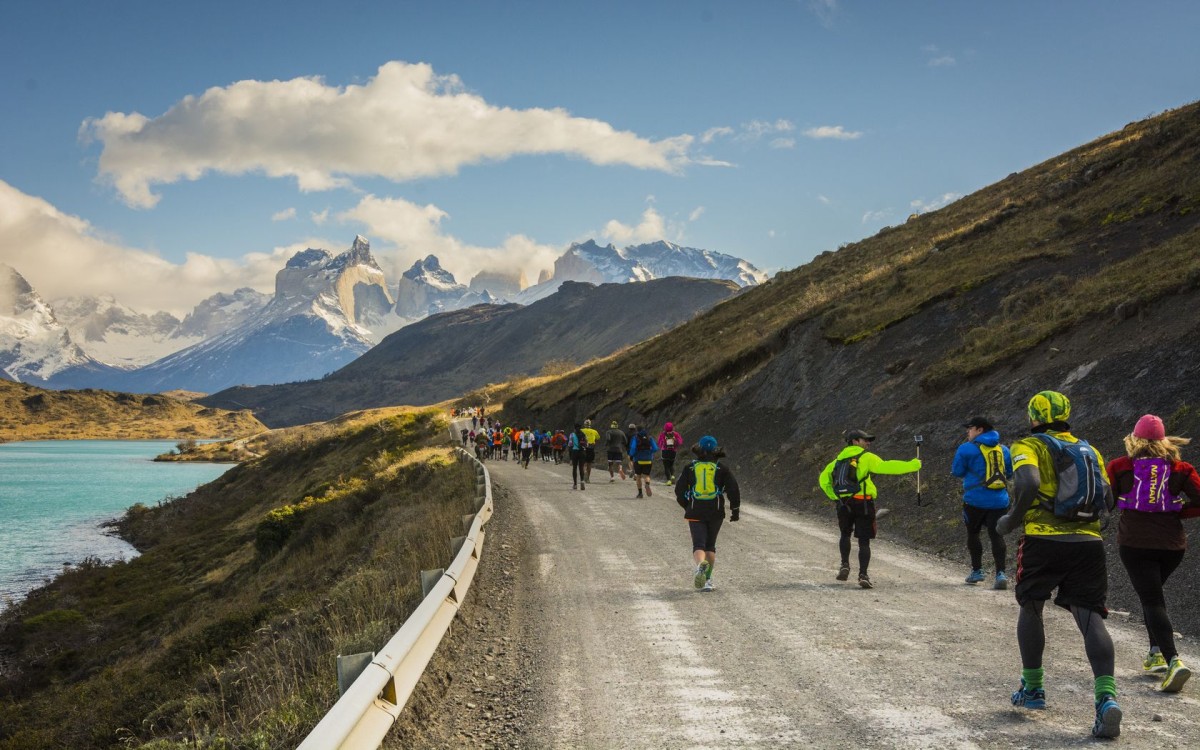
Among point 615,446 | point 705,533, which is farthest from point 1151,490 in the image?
point 615,446

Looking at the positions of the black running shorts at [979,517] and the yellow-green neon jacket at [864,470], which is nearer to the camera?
the yellow-green neon jacket at [864,470]

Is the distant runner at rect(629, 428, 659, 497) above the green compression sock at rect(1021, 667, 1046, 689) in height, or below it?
above

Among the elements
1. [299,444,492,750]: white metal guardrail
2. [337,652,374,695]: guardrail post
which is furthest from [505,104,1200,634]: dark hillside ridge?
[337,652,374,695]: guardrail post

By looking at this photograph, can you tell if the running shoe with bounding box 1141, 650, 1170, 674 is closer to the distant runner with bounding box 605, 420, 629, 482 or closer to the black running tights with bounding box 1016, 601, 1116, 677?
the black running tights with bounding box 1016, 601, 1116, 677

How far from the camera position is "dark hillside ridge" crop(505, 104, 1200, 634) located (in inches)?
592

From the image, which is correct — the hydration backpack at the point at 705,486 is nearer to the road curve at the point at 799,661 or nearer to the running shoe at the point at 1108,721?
the road curve at the point at 799,661

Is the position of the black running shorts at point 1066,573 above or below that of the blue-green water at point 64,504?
above

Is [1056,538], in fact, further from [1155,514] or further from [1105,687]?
[1155,514]

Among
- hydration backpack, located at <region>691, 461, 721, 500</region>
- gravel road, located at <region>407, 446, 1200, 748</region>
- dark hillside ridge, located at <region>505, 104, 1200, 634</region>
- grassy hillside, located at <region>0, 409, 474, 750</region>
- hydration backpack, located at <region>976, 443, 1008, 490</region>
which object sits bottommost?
grassy hillside, located at <region>0, 409, 474, 750</region>

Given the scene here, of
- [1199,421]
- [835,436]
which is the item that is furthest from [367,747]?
[835,436]

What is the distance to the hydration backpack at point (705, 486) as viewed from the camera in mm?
10312

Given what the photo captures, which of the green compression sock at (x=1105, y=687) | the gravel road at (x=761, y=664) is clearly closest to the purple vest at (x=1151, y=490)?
the gravel road at (x=761, y=664)

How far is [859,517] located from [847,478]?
52 centimetres

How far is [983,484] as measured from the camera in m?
10.2
